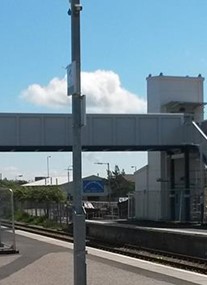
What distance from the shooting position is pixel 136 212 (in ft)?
179

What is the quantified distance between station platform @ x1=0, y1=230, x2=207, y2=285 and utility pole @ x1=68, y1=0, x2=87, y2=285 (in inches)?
149

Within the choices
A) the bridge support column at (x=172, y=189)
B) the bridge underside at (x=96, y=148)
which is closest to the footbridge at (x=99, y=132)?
the bridge underside at (x=96, y=148)

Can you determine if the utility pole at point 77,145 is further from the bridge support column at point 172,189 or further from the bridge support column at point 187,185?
the bridge support column at point 172,189

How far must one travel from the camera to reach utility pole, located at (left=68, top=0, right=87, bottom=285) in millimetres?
9062

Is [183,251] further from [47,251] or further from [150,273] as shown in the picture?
[150,273]

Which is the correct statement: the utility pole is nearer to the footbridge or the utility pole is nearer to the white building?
the footbridge

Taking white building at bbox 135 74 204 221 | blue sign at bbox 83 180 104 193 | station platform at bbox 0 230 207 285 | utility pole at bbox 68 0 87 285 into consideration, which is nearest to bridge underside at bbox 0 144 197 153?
white building at bbox 135 74 204 221

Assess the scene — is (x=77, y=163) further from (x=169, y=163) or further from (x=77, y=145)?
(x=169, y=163)

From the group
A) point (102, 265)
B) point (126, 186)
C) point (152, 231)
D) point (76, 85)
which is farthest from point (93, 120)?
point (126, 186)

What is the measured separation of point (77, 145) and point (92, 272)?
6.10 meters

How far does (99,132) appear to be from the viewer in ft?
145

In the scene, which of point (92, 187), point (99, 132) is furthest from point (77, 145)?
point (92, 187)

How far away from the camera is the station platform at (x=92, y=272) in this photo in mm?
13109

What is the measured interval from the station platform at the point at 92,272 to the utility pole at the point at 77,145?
3.78m
